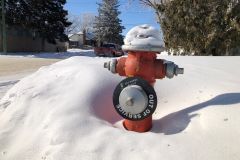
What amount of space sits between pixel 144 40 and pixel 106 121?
0.77m

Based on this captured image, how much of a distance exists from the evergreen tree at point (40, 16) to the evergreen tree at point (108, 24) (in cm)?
2637

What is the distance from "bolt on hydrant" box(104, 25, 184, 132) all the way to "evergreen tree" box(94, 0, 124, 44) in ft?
239

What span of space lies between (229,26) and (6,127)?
805 cm

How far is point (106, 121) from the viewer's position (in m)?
3.50

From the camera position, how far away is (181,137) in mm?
2982

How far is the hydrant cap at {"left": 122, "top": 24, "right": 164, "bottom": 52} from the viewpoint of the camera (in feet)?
10.7

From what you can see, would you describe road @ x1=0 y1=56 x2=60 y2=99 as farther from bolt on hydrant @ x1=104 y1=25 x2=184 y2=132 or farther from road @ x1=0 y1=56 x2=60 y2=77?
bolt on hydrant @ x1=104 y1=25 x2=184 y2=132

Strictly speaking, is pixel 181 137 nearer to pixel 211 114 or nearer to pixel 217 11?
pixel 211 114

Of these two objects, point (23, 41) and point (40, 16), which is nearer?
point (40, 16)

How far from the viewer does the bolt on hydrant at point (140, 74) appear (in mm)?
3152

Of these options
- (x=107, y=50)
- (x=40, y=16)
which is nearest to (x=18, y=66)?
(x=107, y=50)

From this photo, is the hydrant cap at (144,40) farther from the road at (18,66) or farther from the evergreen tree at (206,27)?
the road at (18,66)

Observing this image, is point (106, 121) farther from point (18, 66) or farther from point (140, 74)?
point (18, 66)

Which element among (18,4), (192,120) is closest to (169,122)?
(192,120)
